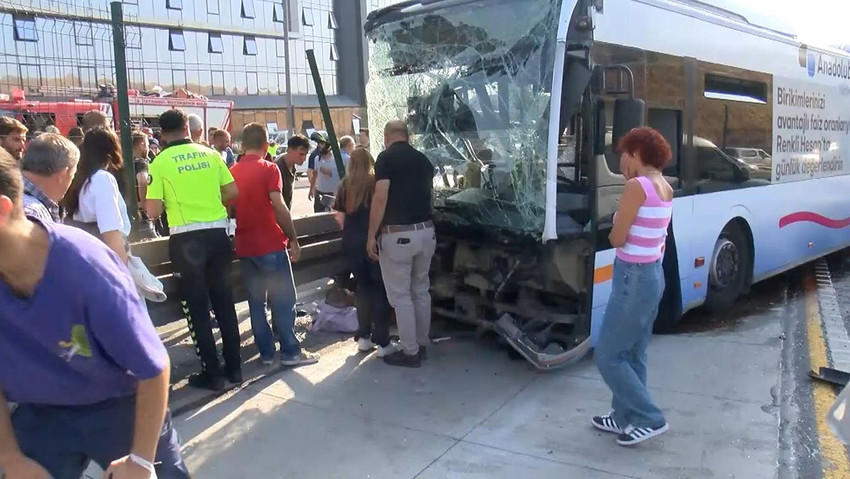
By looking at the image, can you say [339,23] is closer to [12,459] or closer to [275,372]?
[275,372]

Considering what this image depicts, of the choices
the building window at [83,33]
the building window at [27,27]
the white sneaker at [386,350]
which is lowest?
the white sneaker at [386,350]

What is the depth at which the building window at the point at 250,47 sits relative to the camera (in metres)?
43.3

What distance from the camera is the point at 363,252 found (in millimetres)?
5891

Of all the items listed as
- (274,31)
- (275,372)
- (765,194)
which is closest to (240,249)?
(275,372)

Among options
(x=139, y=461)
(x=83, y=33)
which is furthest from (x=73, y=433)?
(x=83, y=33)

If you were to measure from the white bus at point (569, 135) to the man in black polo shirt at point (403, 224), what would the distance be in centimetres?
46

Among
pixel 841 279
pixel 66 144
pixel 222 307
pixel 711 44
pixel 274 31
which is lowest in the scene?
pixel 841 279

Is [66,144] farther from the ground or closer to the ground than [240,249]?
farther from the ground

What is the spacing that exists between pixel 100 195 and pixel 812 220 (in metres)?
7.92

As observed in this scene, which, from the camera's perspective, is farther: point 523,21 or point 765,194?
point 765,194

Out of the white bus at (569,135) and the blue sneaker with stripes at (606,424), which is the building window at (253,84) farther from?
the blue sneaker with stripes at (606,424)

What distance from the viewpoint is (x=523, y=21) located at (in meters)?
5.27

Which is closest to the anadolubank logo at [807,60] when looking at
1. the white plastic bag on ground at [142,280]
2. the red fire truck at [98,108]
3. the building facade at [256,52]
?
the white plastic bag on ground at [142,280]

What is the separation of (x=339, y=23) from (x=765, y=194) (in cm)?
4697
